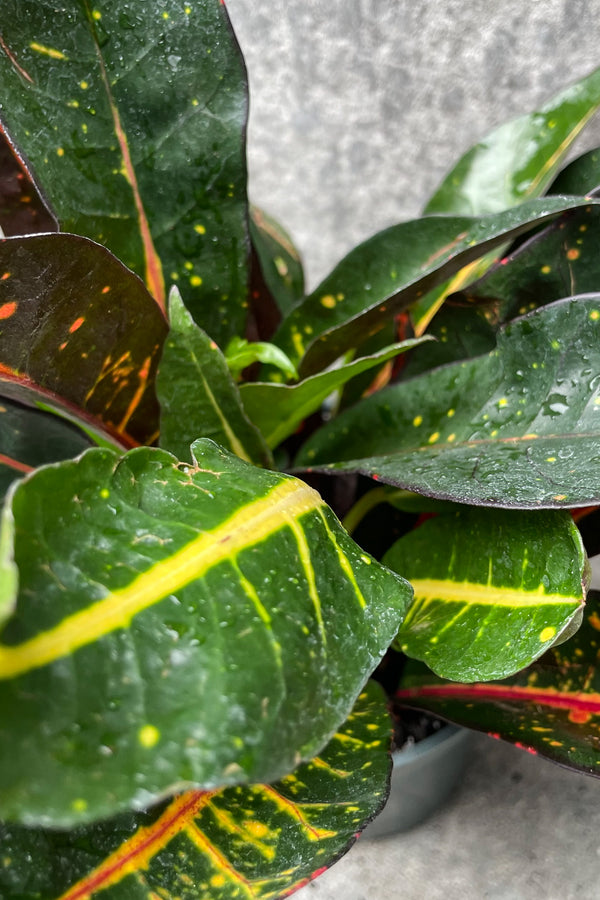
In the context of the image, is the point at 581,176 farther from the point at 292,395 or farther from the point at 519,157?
the point at 292,395

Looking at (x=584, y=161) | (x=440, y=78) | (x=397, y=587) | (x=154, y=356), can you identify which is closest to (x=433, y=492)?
(x=397, y=587)

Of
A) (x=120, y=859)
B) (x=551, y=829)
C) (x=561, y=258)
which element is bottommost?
(x=551, y=829)

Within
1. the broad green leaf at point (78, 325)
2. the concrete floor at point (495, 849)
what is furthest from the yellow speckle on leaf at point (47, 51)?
the concrete floor at point (495, 849)

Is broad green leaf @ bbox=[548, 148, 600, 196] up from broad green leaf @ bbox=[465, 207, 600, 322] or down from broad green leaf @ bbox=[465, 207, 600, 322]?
up

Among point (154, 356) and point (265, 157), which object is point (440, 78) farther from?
point (154, 356)

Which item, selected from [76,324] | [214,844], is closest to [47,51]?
[76,324]

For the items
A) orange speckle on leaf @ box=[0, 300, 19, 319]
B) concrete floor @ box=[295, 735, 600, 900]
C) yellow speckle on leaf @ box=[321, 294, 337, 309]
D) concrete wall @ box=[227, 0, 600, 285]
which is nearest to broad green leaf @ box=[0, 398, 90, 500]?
orange speckle on leaf @ box=[0, 300, 19, 319]

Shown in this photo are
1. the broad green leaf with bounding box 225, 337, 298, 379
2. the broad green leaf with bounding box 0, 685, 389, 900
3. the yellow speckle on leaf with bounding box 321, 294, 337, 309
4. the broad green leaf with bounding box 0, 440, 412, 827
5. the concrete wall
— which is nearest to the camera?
the broad green leaf with bounding box 0, 440, 412, 827

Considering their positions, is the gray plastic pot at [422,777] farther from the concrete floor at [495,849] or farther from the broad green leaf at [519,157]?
the broad green leaf at [519,157]

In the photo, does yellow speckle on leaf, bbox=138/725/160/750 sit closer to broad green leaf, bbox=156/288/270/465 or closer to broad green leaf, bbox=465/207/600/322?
broad green leaf, bbox=156/288/270/465
